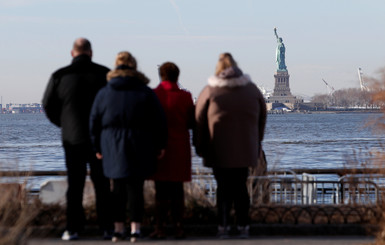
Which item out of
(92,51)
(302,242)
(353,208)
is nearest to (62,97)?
(92,51)

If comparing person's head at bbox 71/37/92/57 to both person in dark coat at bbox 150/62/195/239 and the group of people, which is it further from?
person in dark coat at bbox 150/62/195/239

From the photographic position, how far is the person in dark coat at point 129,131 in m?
7.64

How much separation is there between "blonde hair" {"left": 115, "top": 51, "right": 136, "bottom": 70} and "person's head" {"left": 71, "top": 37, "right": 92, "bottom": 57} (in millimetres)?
359

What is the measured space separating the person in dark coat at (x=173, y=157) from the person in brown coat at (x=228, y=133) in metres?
0.16

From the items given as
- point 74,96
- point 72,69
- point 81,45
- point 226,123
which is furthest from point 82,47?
point 226,123

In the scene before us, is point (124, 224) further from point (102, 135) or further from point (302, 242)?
point (302, 242)

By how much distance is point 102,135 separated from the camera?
7.73 m

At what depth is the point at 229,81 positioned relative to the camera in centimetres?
813

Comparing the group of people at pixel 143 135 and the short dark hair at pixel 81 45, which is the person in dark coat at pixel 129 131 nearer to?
the group of people at pixel 143 135

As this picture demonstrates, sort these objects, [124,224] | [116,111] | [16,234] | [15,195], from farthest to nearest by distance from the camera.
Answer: [15,195], [124,224], [116,111], [16,234]

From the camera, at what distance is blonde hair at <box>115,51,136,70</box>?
7.86 meters

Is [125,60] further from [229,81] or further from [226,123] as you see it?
[226,123]

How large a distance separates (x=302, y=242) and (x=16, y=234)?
3.08 metres

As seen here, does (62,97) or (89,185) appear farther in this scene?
(89,185)
